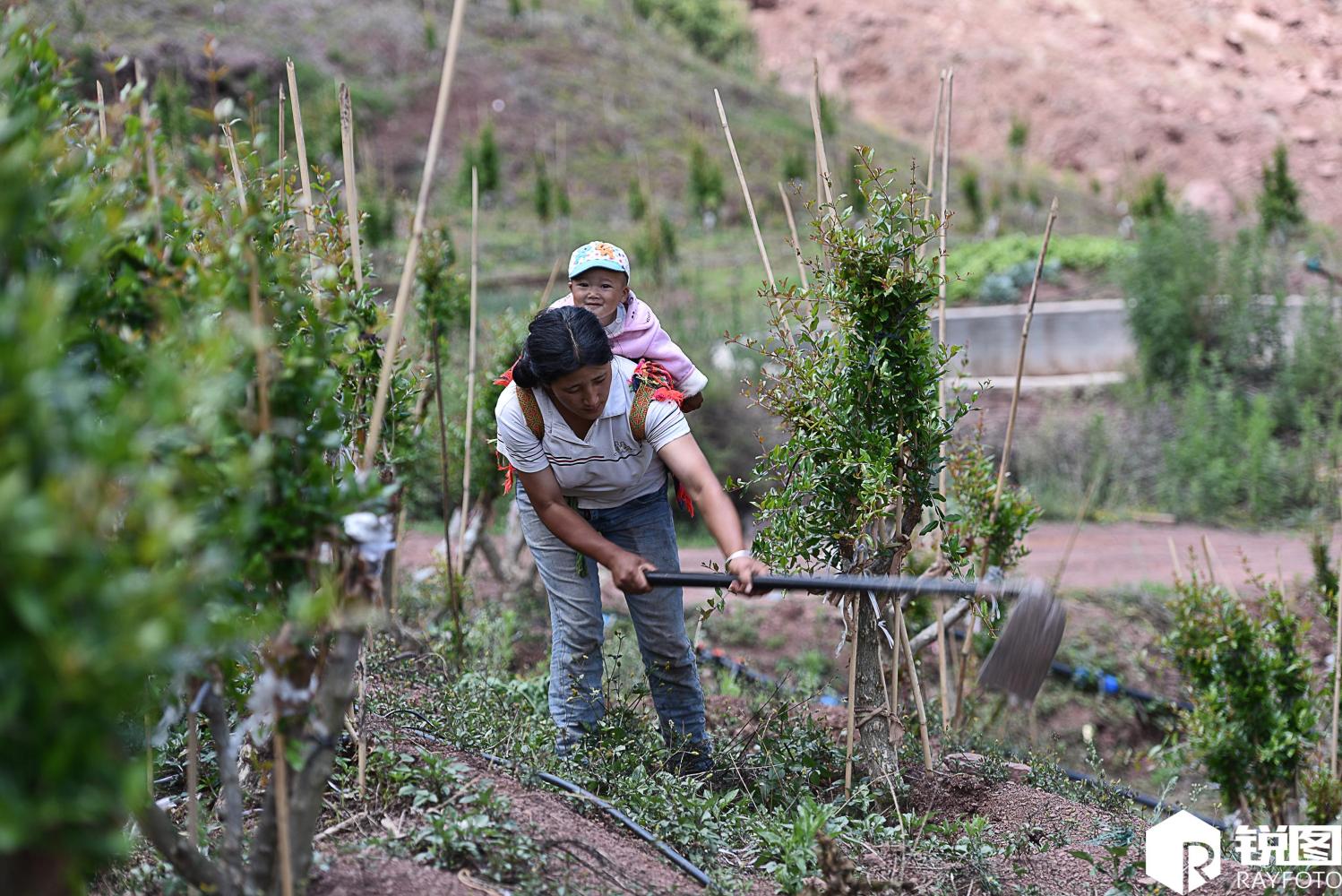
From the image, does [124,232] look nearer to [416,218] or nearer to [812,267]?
[416,218]

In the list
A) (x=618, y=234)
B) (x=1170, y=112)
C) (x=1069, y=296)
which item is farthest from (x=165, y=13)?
(x=1170, y=112)

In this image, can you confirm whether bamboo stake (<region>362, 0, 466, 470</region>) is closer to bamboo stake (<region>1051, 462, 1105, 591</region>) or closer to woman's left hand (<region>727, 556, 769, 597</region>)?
woman's left hand (<region>727, 556, 769, 597</region>)

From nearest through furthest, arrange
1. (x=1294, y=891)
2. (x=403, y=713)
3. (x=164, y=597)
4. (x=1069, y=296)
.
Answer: (x=164, y=597)
(x=1294, y=891)
(x=403, y=713)
(x=1069, y=296)

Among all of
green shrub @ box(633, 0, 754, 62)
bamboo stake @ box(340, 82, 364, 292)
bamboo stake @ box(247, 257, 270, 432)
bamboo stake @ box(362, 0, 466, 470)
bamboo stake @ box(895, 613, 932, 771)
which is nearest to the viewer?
bamboo stake @ box(247, 257, 270, 432)

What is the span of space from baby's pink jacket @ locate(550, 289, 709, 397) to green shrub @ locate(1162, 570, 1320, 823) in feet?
8.19

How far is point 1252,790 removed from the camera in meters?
4.77

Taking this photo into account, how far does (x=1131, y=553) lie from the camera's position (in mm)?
9352

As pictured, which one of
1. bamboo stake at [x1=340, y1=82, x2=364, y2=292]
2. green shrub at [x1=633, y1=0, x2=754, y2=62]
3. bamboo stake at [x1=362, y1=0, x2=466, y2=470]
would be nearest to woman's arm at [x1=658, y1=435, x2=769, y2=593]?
bamboo stake at [x1=340, y1=82, x2=364, y2=292]

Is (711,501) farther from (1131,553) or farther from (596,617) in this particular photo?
(1131,553)

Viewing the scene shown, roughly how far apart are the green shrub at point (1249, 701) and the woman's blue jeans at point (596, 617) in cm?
241

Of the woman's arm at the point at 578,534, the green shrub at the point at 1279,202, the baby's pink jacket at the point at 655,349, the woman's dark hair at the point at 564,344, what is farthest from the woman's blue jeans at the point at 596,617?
the green shrub at the point at 1279,202

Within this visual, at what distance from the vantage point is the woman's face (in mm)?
3016

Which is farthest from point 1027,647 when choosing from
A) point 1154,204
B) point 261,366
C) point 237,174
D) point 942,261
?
point 1154,204

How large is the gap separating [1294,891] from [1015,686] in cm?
107
